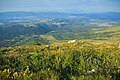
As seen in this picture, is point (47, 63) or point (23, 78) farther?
point (47, 63)

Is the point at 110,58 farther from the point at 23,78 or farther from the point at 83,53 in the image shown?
the point at 23,78

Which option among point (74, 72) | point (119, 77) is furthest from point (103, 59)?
point (119, 77)

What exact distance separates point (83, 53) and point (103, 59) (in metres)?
16.9

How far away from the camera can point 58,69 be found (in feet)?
550

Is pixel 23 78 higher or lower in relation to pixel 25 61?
higher

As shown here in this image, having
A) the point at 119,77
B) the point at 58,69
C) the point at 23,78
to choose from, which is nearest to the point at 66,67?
the point at 58,69

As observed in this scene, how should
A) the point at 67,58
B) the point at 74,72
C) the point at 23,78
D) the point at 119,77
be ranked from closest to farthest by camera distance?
1. the point at 23,78
2. the point at 119,77
3. the point at 74,72
4. the point at 67,58

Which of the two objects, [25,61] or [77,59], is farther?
[77,59]

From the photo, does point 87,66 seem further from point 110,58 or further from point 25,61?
point 25,61

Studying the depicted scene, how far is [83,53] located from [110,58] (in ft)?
70.8

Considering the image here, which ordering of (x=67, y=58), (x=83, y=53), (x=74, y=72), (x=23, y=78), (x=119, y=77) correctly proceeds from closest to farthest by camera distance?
(x=23, y=78) → (x=119, y=77) → (x=74, y=72) → (x=67, y=58) → (x=83, y=53)

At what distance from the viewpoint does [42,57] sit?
17988cm

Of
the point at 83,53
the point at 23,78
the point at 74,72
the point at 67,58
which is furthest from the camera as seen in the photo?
the point at 83,53

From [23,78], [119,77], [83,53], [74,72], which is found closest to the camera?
[23,78]
